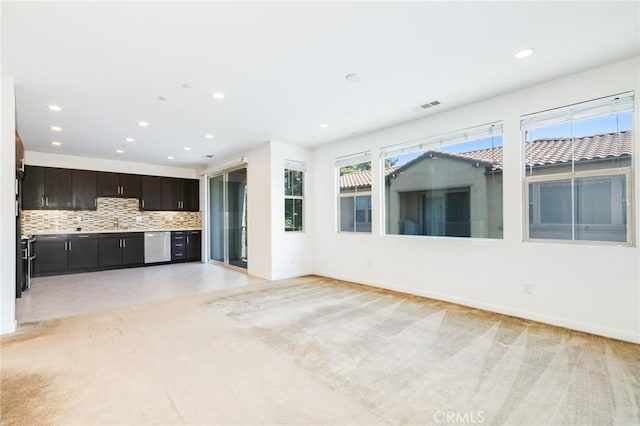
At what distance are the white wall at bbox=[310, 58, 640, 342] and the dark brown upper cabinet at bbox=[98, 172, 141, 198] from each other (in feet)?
20.1

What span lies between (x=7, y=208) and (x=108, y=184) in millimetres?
4553

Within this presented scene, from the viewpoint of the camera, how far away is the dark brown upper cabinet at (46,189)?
21.2 ft

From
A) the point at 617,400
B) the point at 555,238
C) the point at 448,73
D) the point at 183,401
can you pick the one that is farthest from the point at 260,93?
the point at 617,400

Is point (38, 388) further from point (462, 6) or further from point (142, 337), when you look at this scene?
point (462, 6)

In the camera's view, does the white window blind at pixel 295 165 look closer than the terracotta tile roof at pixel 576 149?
No

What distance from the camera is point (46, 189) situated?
663 cm

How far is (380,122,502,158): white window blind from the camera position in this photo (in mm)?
3975

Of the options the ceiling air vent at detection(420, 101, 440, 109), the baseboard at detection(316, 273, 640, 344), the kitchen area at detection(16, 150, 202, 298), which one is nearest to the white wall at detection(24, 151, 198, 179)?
the kitchen area at detection(16, 150, 202, 298)

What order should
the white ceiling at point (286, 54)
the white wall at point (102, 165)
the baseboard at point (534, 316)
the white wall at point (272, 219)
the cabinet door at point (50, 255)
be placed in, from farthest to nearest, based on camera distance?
the white wall at point (102, 165) → the cabinet door at point (50, 255) → the white wall at point (272, 219) → the baseboard at point (534, 316) → the white ceiling at point (286, 54)

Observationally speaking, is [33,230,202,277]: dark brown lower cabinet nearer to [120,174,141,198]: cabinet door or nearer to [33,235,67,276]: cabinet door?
[33,235,67,276]: cabinet door

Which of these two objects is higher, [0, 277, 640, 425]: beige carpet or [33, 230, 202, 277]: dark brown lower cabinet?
[33, 230, 202, 277]: dark brown lower cabinet

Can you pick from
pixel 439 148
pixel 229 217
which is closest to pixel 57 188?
pixel 229 217

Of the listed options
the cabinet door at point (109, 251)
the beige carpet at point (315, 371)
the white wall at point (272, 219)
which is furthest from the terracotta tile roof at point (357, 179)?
the cabinet door at point (109, 251)

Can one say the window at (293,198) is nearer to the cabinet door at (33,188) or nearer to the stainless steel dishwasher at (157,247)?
the stainless steel dishwasher at (157,247)
